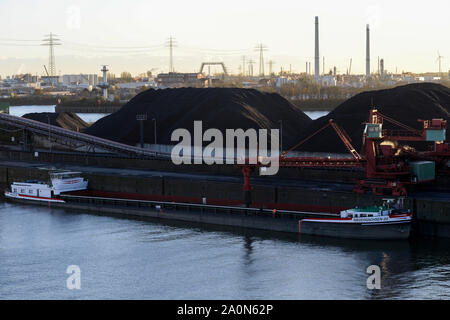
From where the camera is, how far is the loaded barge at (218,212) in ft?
163

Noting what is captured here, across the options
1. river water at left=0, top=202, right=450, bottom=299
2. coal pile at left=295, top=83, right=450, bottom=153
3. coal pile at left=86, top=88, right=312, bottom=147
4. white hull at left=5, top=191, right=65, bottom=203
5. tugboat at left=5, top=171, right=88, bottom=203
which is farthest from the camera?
coal pile at left=86, top=88, right=312, bottom=147

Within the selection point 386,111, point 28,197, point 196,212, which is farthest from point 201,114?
point 196,212

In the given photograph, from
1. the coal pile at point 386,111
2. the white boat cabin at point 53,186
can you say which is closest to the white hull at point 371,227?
the coal pile at point 386,111

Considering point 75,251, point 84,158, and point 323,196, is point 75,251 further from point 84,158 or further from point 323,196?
point 84,158

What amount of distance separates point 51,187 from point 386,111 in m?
35.5

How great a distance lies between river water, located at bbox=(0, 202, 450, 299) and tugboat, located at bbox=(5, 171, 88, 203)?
33.2 ft

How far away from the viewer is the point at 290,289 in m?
38.7

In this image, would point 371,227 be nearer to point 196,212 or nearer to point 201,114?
point 196,212

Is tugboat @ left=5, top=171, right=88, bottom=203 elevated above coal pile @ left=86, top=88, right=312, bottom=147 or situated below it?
below

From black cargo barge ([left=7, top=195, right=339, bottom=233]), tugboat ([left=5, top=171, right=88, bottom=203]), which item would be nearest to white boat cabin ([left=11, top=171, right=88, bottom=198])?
tugboat ([left=5, top=171, right=88, bottom=203])

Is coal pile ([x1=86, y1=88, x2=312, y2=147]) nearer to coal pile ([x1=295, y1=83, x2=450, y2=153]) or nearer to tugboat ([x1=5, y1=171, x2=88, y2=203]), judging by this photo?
coal pile ([x1=295, y1=83, x2=450, y2=153])

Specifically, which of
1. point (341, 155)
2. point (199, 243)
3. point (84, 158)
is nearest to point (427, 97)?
point (341, 155)

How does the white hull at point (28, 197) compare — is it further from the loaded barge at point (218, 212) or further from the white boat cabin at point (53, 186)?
the white boat cabin at point (53, 186)

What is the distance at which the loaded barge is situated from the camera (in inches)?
1951
